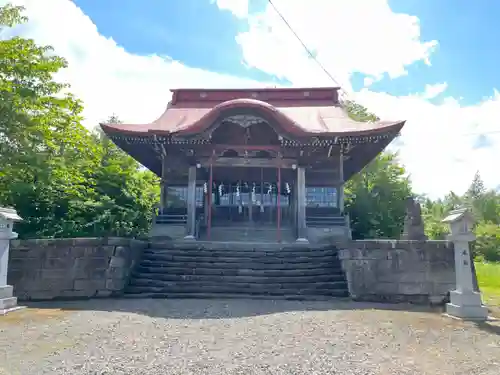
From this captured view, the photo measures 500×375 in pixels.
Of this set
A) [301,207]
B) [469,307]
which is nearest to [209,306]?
[469,307]

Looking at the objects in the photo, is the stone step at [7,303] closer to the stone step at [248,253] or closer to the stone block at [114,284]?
the stone block at [114,284]

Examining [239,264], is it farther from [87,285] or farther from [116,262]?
[87,285]

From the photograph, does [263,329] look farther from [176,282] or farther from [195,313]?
[176,282]

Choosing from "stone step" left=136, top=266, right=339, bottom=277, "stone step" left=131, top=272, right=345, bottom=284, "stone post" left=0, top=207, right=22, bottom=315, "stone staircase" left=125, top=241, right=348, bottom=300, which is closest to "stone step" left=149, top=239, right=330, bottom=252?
"stone staircase" left=125, top=241, right=348, bottom=300

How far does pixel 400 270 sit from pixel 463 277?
66.1 inches

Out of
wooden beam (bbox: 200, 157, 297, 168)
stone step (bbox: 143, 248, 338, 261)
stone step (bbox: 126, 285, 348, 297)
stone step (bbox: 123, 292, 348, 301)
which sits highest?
wooden beam (bbox: 200, 157, 297, 168)

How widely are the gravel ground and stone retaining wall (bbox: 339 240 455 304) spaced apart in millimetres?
976

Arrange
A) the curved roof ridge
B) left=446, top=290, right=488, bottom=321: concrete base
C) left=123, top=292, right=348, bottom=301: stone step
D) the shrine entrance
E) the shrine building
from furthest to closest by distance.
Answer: the shrine entrance, the shrine building, the curved roof ridge, left=123, top=292, right=348, bottom=301: stone step, left=446, top=290, right=488, bottom=321: concrete base

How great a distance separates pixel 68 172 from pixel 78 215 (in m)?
1.77

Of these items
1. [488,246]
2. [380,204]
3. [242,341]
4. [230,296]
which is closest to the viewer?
[242,341]

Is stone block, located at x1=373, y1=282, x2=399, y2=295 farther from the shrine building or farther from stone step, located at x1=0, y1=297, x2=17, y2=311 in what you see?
stone step, located at x1=0, y1=297, x2=17, y2=311

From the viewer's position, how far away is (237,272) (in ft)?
29.0

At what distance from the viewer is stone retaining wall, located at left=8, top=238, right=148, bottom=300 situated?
802 cm

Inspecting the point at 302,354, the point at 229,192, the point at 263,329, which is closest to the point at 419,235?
the point at 263,329
